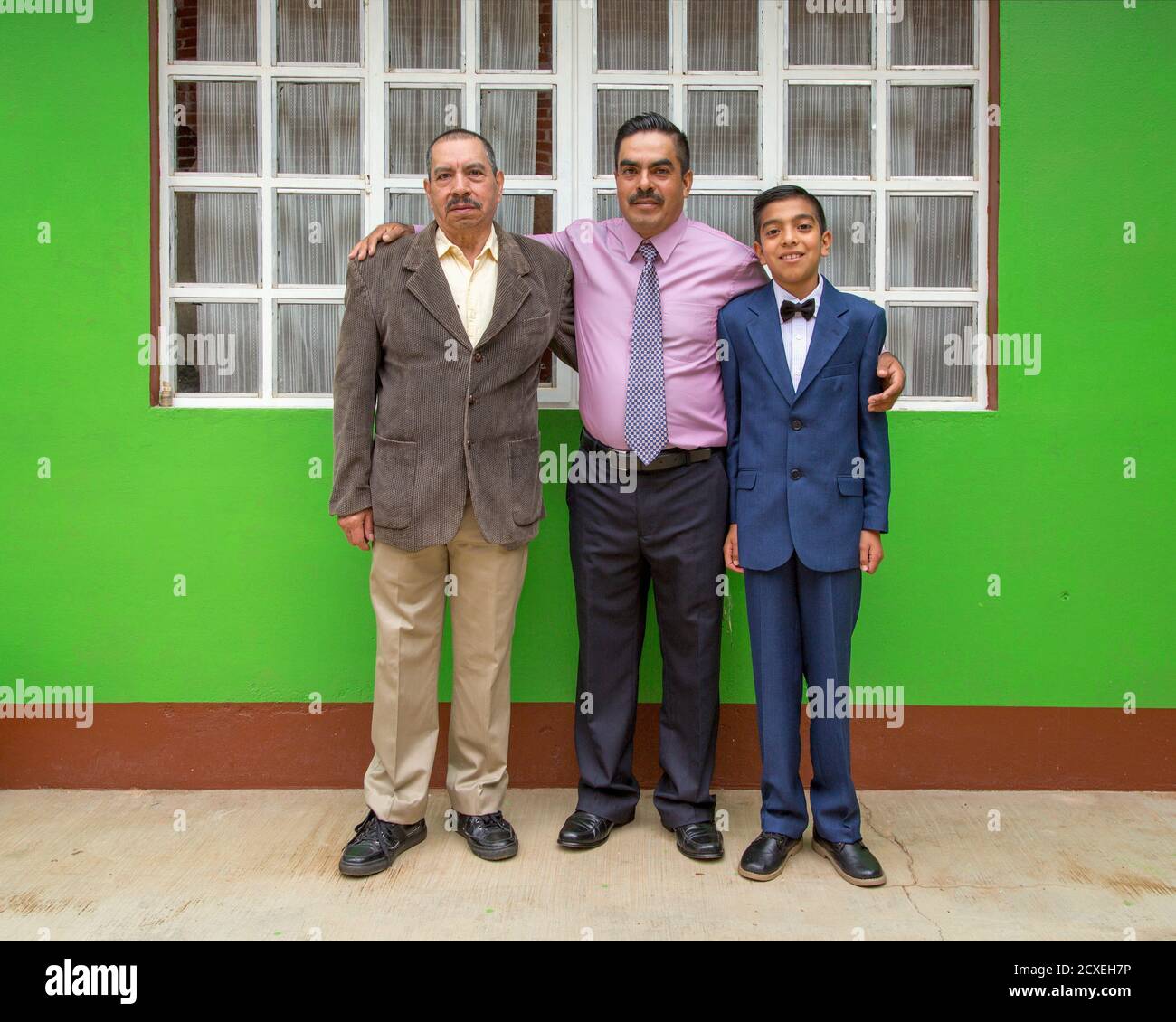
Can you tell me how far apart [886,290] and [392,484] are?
198cm

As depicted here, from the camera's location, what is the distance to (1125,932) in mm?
3006

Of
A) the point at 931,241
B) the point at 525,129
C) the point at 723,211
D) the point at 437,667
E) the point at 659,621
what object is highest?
the point at 525,129

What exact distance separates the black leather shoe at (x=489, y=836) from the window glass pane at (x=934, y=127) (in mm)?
2746

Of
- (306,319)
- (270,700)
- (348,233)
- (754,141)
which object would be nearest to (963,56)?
(754,141)

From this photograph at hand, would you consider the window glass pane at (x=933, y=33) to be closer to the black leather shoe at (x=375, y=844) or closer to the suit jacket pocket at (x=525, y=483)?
the suit jacket pocket at (x=525, y=483)

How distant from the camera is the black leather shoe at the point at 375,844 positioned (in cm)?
333

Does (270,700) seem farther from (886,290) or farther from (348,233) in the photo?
(886,290)

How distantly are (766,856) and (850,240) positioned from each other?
87.3 inches

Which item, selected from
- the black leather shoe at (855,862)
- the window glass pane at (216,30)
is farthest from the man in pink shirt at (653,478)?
the window glass pane at (216,30)

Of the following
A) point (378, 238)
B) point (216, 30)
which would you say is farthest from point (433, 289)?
point (216, 30)

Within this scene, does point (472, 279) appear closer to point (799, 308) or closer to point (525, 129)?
point (525, 129)

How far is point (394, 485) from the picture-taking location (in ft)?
11.1

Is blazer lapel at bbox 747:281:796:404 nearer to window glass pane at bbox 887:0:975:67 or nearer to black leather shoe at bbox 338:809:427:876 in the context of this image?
window glass pane at bbox 887:0:975:67

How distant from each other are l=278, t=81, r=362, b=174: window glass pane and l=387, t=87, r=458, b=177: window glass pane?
13 centimetres
